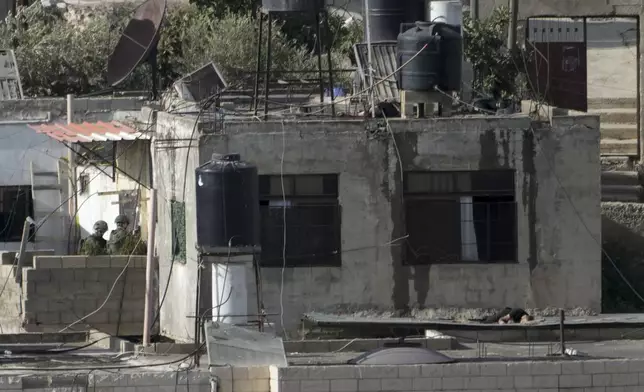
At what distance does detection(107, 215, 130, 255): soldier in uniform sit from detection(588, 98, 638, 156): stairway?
7.65 m

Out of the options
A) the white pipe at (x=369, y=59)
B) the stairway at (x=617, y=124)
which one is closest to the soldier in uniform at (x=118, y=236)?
the white pipe at (x=369, y=59)

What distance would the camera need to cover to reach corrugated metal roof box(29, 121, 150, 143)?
2745cm

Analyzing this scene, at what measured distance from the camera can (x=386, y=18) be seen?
27.4m

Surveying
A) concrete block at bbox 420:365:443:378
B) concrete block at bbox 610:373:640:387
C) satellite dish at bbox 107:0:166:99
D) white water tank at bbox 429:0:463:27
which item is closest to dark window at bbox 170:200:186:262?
satellite dish at bbox 107:0:166:99

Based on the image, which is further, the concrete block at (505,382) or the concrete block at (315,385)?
the concrete block at (505,382)

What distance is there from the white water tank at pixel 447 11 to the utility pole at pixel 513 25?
3607 mm

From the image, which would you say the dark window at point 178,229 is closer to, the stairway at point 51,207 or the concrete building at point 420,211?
the concrete building at point 420,211

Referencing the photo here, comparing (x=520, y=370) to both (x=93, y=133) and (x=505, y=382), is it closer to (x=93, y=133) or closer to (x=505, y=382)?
(x=505, y=382)

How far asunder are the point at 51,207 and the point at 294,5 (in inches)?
384

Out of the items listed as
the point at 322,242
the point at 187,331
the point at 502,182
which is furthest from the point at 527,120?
the point at 187,331

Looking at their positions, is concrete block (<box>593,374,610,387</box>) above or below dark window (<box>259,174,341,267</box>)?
below

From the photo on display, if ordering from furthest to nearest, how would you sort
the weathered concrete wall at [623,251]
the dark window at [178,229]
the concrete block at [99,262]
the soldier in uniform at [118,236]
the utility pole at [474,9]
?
1. the utility pole at [474,9]
2. the soldier in uniform at [118,236]
3. the concrete block at [99,262]
4. the weathered concrete wall at [623,251]
5. the dark window at [178,229]

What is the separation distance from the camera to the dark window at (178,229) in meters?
24.9

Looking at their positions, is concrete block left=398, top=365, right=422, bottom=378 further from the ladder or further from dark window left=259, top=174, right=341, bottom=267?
the ladder
